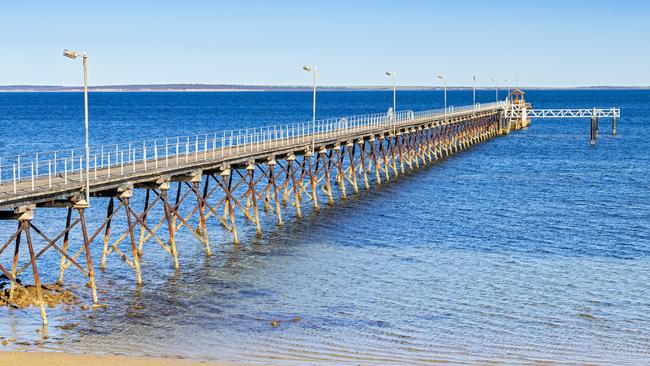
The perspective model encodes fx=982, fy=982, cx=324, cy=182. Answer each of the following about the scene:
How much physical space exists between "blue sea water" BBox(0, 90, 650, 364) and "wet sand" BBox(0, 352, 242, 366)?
3.15ft

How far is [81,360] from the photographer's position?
21.5 metres

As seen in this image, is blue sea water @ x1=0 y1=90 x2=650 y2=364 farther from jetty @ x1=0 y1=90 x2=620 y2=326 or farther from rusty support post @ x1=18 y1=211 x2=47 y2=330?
jetty @ x1=0 y1=90 x2=620 y2=326

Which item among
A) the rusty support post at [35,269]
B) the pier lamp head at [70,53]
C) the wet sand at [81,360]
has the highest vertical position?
the pier lamp head at [70,53]

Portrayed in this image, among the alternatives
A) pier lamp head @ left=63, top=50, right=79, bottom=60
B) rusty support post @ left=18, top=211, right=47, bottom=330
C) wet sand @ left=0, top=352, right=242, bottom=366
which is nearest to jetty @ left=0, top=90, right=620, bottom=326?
rusty support post @ left=18, top=211, right=47, bottom=330

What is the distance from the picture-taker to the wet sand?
2122 centimetres

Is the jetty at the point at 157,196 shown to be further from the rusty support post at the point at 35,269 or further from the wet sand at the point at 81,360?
the wet sand at the point at 81,360

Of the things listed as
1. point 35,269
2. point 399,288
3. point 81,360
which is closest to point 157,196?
point 399,288

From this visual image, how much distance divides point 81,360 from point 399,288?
11.6m

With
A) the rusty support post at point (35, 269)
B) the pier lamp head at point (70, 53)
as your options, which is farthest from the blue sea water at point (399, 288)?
the pier lamp head at point (70, 53)

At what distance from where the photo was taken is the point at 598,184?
59031 millimetres

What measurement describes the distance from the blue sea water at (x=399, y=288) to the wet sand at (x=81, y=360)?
0.96 metres

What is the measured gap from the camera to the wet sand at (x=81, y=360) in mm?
21219

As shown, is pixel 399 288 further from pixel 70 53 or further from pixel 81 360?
pixel 70 53

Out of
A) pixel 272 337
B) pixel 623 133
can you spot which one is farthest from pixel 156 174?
pixel 623 133
